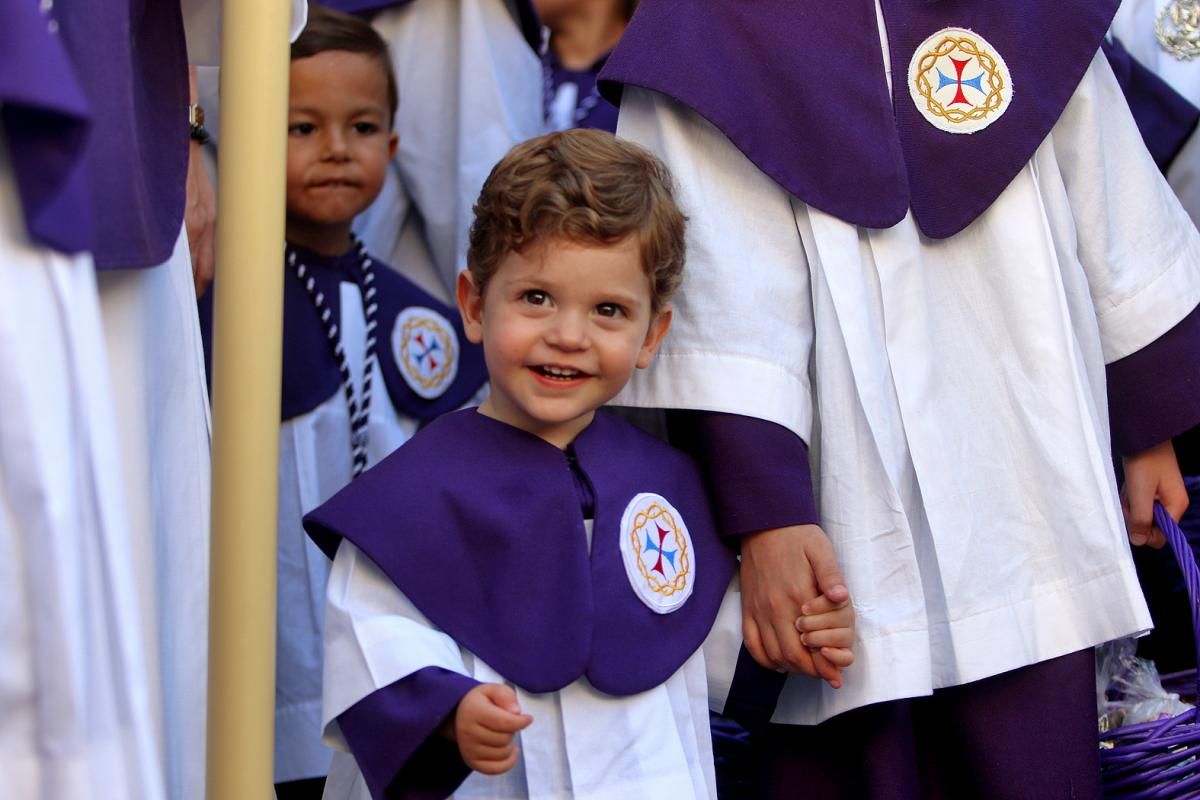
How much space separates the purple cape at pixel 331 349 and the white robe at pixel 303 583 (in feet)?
0.14

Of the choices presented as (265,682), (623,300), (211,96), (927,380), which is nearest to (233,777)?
(265,682)

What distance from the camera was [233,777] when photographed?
1.55 meters

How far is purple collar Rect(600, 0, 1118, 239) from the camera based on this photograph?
2.25 m

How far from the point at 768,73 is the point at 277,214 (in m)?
0.91

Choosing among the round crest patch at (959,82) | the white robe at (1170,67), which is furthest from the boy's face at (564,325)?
the white robe at (1170,67)

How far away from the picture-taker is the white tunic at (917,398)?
7.30 ft

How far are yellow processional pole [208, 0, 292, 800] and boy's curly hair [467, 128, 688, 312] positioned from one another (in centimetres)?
55

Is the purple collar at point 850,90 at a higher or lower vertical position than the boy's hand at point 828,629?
higher

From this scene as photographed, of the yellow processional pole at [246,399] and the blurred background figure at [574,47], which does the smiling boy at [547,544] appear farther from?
the blurred background figure at [574,47]

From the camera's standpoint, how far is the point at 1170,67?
3297 millimetres

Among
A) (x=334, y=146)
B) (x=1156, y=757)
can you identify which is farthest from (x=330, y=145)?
(x=1156, y=757)

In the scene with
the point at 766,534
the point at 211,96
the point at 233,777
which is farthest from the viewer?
the point at 211,96

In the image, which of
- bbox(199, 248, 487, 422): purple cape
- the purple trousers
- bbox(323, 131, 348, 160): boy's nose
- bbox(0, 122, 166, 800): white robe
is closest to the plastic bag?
the purple trousers

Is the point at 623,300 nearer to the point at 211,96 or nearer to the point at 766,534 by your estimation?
the point at 766,534
